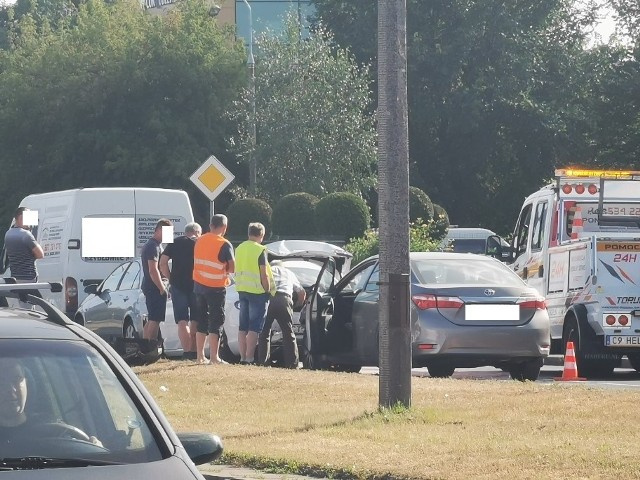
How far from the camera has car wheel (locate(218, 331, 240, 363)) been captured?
21.4m

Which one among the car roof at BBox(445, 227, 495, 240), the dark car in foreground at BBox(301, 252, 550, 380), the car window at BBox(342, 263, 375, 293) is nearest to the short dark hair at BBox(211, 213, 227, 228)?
the dark car in foreground at BBox(301, 252, 550, 380)

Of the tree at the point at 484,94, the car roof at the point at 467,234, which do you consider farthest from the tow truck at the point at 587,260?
the tree at the point at 484,94

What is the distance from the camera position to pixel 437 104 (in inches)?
2341

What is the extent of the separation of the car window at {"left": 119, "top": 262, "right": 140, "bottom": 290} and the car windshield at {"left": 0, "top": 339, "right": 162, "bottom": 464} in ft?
55.6

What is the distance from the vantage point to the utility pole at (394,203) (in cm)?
1286

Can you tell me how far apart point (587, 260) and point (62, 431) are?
15.7 m

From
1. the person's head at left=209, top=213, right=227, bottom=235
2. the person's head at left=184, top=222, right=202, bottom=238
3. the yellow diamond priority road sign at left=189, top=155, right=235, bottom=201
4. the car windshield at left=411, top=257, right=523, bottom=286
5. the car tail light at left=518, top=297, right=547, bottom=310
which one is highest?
the yellow diamond priority road sign at left=189, top=155, right=235, bottom=201

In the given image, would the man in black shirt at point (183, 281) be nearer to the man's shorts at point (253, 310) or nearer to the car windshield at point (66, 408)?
the man's shorts at point (253, 310)

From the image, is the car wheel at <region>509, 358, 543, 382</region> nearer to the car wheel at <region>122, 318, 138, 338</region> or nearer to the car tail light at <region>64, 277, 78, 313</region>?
the car wheel at <region>122, 318, 138, 338</region>

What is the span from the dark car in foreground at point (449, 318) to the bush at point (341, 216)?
21.6 meters

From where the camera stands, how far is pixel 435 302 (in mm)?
17281

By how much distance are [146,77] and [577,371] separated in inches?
1424

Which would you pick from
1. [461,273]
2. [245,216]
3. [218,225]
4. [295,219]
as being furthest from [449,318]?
[245,216]

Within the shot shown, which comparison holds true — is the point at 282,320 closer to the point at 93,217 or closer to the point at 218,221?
the point at 218,221
